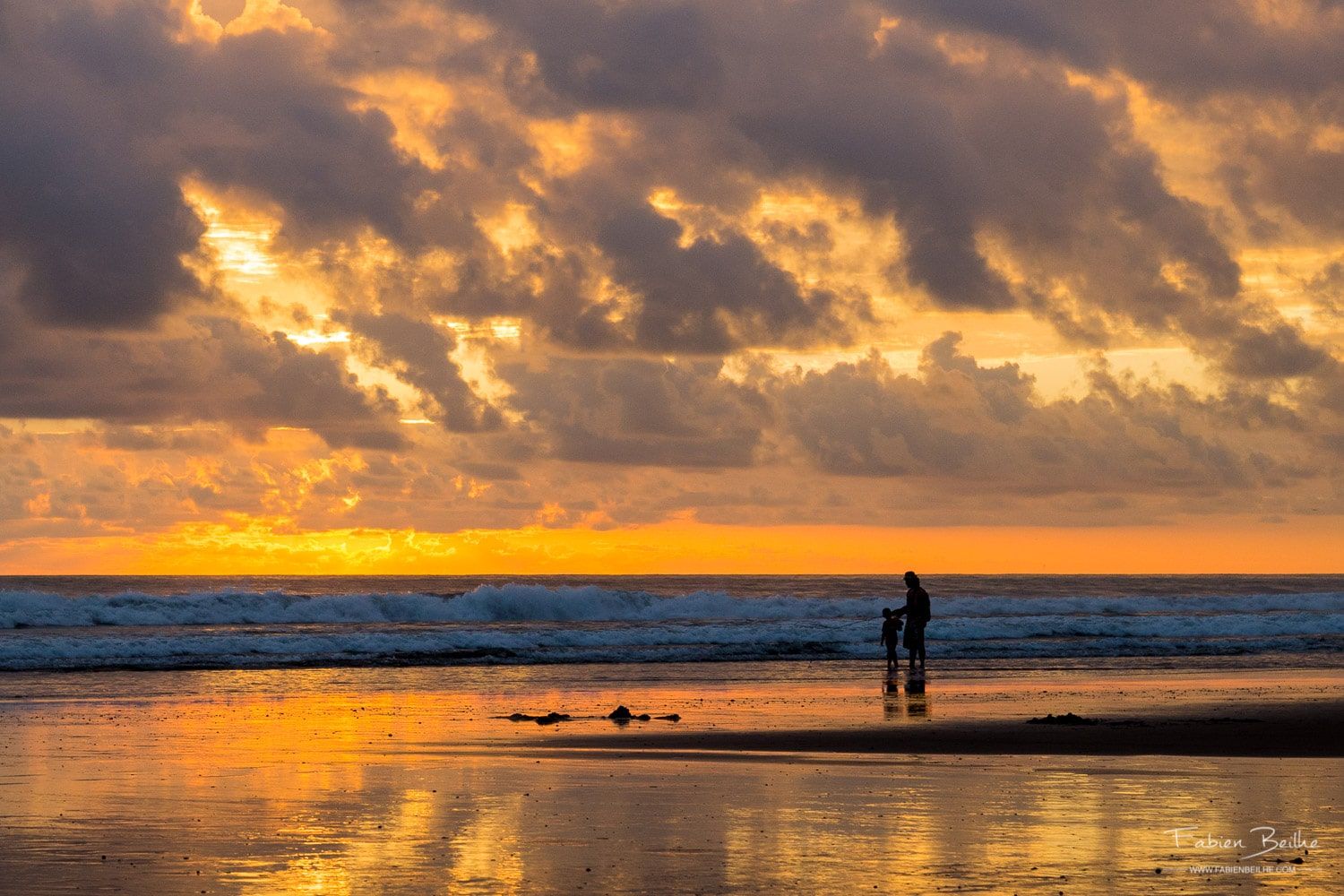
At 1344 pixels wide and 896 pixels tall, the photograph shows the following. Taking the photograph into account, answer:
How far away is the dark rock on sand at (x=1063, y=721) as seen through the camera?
68.2 feet

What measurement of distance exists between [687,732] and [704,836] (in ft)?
27.3

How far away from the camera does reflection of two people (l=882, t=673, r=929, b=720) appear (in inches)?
894

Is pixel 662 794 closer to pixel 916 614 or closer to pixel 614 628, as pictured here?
pixel 916 614

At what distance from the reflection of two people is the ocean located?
6842 mm

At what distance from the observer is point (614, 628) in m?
50.4

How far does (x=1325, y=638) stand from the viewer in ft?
160

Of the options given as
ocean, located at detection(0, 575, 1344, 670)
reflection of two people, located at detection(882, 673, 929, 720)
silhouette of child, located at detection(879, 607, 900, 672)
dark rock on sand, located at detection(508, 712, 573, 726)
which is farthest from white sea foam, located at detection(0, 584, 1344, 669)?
dark rock on sand, located at detection(508, 712, 573, 726)

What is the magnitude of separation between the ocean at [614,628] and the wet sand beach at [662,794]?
39.3ft

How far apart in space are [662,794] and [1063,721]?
852cm

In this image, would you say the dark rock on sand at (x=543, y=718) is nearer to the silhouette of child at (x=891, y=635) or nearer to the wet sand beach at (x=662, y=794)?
the wet sand beach at (x=662, y=794)

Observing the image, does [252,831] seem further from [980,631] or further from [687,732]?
[980,631]

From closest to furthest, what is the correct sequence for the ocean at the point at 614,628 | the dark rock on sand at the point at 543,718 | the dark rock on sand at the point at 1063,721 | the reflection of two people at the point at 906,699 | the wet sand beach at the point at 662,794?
the wet sand beach at the point at 662,794 < the dark rock on sand at the point at 1063,721 < the dark rock on sand at the point at 543,718 < the reflection of two people at the point at 906,699 < the ocean at the point at 614,628
